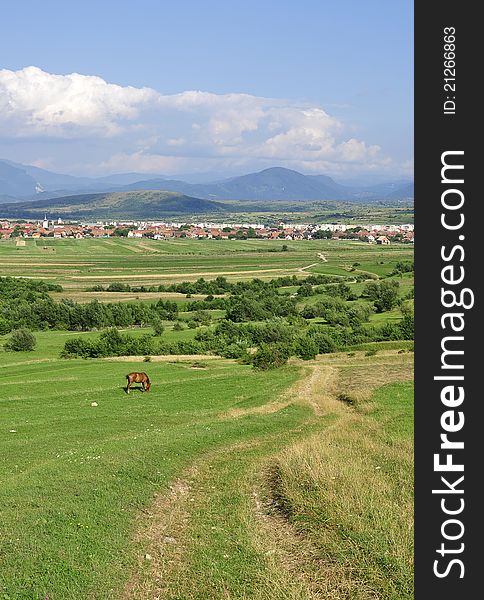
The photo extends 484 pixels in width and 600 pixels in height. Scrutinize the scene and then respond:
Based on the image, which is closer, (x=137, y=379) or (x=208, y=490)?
(x=208, y=490)

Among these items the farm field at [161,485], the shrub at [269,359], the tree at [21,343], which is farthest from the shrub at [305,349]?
the tree at [21,343]

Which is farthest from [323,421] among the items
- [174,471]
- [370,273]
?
[370,273]

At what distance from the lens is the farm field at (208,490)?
474 inches

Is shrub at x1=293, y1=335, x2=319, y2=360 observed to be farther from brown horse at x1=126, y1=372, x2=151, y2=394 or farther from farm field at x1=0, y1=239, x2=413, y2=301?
farm field at x1=0, y1=239, x2=413, y2=301

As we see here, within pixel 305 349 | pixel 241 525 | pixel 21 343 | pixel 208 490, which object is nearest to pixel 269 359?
pixel 305 349

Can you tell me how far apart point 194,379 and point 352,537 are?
101 feet

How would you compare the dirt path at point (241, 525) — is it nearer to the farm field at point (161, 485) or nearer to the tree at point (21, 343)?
the farm field at point (161, 485)

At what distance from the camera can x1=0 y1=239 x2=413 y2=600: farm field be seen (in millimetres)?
12031

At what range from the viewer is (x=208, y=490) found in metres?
18.0

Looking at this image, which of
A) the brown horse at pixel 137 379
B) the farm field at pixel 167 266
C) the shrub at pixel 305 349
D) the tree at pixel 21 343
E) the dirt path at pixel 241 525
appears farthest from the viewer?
the farm field at pixel 167 266

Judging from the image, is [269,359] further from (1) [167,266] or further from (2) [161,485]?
(1) [167,266]

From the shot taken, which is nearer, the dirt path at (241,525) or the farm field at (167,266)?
the dirt path at (241,525)

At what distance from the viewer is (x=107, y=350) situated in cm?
6112

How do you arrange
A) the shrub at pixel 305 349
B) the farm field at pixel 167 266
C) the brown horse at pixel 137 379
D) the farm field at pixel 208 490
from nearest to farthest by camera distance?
the farm field at pixel 208 490 < the brown horse at pixel 137 379 < the shrub at pixel 305 349 < the farm field at pixel 167 266
